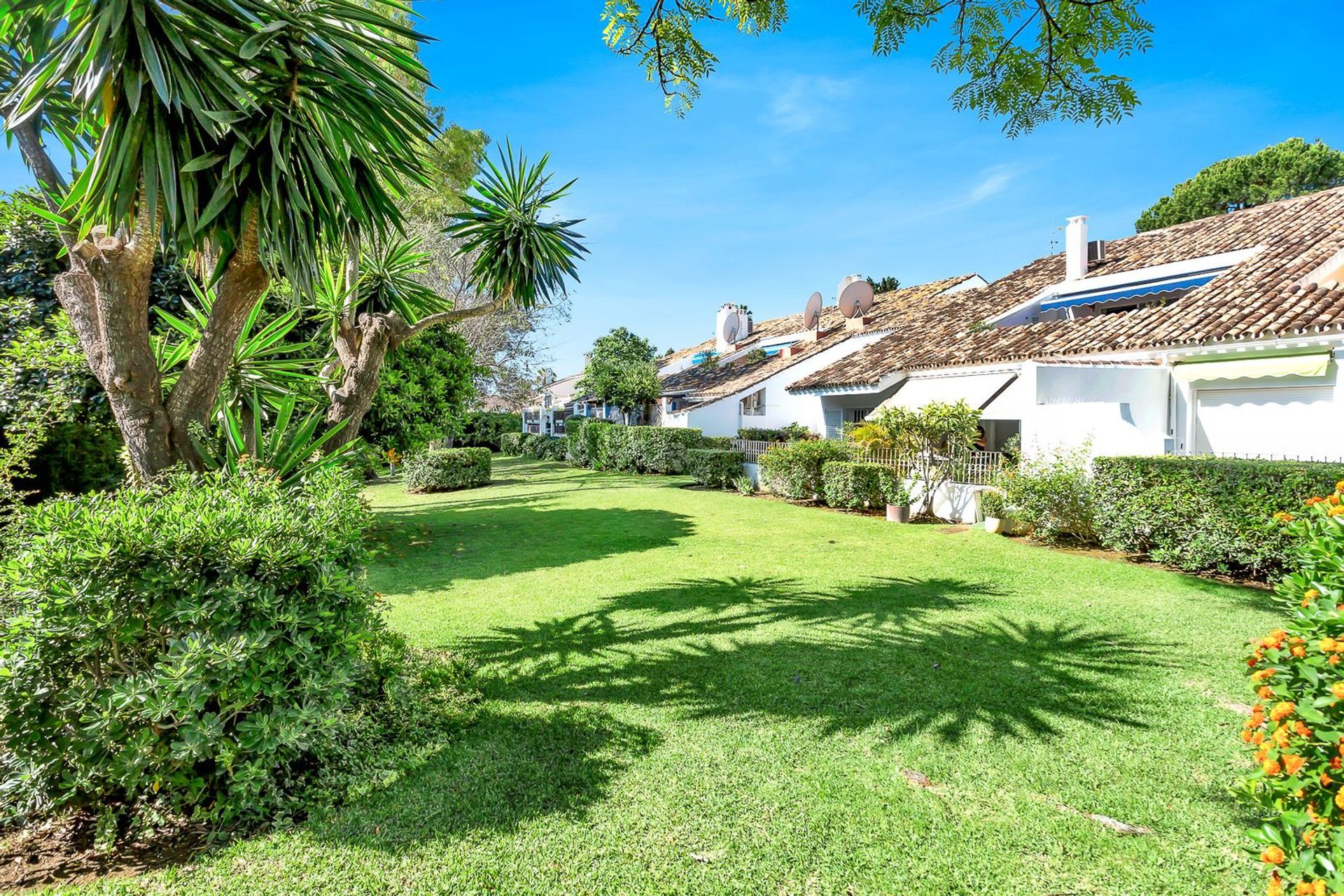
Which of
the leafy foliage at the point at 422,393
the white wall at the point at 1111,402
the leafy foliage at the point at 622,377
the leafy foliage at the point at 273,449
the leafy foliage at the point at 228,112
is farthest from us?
the leafy foliage at the point at 622,377

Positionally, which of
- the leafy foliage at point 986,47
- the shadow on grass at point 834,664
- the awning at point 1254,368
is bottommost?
the shadow on grass at point 834,664

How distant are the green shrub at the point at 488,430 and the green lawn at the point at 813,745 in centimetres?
3955

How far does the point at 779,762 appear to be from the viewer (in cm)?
488

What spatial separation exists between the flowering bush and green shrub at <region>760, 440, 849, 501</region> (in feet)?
58.5

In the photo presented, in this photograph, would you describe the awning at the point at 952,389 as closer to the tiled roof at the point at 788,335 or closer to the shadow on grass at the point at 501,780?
the tiled roof at the point at 788,335

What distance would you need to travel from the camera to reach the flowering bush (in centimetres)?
235

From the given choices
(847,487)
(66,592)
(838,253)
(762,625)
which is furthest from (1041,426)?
(838,253)

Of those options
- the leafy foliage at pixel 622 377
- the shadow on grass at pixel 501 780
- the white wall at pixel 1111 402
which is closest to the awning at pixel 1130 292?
the white wall at pixel 1111 402

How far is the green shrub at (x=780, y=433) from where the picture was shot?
30.9 metres

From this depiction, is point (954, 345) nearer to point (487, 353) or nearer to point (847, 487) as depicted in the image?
point (847, 487)

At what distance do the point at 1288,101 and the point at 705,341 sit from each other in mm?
48192

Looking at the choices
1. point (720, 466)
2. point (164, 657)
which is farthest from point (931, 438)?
point (164, 657)

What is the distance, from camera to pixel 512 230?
9461mm

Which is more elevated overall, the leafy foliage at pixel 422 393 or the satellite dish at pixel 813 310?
the satellite dish at pixel 813 310
